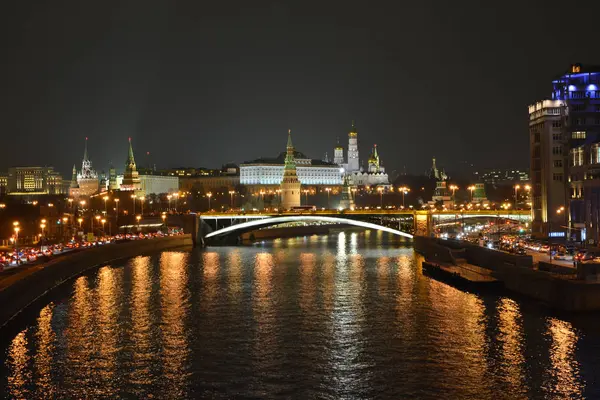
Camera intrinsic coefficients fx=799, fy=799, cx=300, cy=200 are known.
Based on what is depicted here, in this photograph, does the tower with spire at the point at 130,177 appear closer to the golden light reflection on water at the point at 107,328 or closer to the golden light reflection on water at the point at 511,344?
the golden light reflection on water at the point at 107,328

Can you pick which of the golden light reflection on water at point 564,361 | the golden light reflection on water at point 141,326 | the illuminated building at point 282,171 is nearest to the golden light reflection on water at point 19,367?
the golden light reflection on water at point 141,326

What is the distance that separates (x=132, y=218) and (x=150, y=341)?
57111mm

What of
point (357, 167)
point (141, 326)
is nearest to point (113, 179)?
point (357, 167)

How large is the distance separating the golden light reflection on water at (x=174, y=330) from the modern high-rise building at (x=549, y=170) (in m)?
24.1

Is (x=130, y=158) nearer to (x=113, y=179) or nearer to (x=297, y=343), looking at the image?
(x=113, y=179)

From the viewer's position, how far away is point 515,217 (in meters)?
60.9

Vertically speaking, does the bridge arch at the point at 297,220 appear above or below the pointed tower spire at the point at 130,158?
below

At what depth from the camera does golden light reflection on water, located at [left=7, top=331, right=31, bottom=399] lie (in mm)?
20125

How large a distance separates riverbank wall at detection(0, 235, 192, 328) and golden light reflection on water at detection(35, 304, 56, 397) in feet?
3.85

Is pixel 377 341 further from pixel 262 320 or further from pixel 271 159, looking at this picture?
pixel 271 159

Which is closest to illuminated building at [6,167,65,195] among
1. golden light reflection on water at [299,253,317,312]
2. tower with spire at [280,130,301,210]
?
tower with spire at [280,130,301,210]

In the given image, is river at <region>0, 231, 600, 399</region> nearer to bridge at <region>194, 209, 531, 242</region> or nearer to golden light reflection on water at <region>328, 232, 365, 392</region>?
golden light reflection on water at <region>328, 232, 365, 392</region>

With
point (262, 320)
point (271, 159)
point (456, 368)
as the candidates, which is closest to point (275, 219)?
point (262, 320)

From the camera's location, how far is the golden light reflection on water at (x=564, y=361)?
19750 mm
